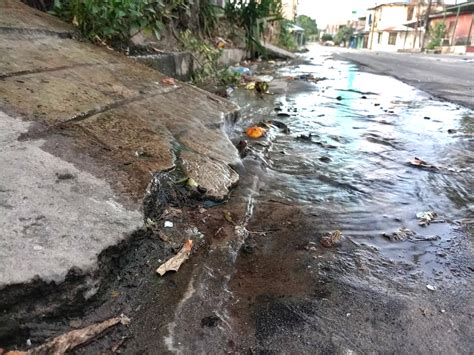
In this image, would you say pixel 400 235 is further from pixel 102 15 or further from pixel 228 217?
pixel 102 15

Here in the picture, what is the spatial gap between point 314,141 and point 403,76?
603 centimetres

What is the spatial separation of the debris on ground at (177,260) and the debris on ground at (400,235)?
854 millimetres

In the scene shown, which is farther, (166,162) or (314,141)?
(314,141)

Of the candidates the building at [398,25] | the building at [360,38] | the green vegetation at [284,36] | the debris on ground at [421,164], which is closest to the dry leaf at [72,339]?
the debris on ground at [421,164]

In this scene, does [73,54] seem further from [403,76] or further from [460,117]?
[403,76]

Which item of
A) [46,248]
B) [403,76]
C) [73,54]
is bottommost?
[403,76]

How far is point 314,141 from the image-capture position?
10.2ft

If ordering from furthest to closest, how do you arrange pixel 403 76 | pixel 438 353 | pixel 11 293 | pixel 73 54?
pixel 403 76 → pixel 73 54 → pixel 438 353 → pixel 11 293

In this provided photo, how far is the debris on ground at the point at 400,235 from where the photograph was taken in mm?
1703

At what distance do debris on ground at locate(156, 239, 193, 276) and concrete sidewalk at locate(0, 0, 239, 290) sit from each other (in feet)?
0.54

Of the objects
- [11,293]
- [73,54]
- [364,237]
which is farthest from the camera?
[73,54]

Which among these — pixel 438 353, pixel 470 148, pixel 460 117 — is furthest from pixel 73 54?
pixel 460 117

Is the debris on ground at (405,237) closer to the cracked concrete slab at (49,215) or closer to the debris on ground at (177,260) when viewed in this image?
the debris on ground at (177,260)

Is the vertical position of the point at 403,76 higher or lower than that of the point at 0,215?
lower
